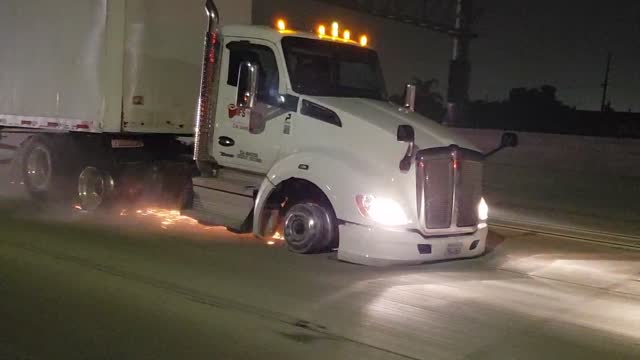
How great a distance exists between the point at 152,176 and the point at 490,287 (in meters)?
6.02

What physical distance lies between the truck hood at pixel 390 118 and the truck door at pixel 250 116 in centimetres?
67

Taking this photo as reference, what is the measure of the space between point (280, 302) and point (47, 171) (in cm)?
723

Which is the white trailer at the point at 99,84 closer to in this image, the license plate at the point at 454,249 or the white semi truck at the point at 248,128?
the white semi truck at the point at 248,128

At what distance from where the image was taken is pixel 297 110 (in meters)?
9.51

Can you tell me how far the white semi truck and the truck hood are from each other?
27mm

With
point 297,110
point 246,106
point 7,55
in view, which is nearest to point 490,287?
Answer: point 297,110

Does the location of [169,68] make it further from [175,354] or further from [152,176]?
[175,354]

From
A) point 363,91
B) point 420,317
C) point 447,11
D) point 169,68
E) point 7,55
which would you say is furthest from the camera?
point 447,11

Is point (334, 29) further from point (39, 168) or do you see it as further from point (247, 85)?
point (39, 168)

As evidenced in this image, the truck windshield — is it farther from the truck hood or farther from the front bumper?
the front bumper

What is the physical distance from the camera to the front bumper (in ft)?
27.7

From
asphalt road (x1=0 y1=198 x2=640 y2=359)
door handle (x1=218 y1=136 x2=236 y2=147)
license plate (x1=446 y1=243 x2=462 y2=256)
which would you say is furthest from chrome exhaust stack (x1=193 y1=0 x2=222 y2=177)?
license plate (x1=446 y1=243 x2=462 y2=256)

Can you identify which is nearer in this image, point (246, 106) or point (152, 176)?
point (246, 106)

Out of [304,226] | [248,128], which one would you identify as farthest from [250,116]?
[304,226]
